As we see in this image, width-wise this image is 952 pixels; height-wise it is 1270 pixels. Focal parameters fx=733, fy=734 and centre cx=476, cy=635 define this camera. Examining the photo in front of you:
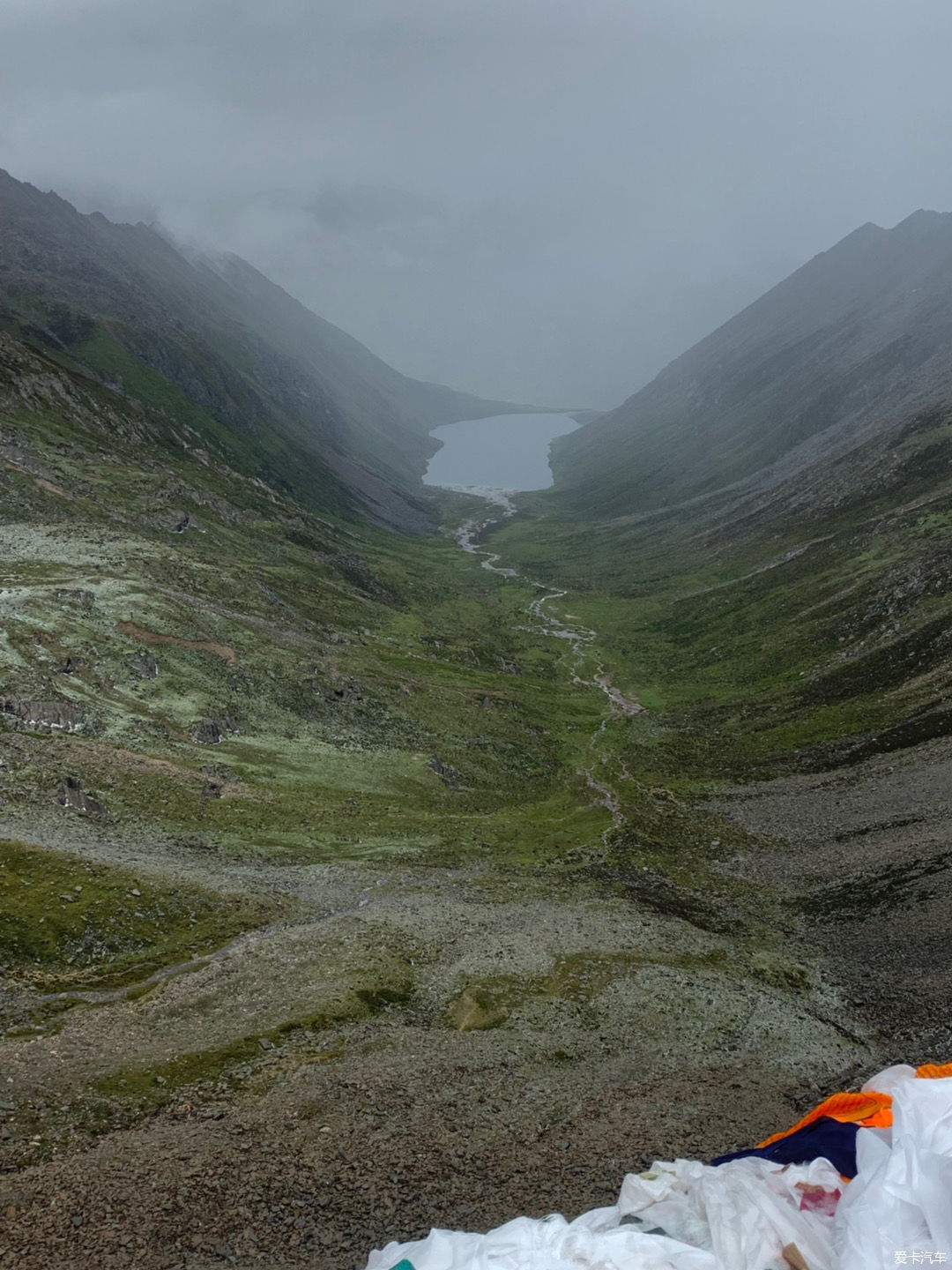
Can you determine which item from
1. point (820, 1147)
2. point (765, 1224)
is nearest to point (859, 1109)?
point (820, 1147)

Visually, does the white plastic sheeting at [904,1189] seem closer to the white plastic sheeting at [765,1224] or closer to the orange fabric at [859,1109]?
the white plastic sheeting at [765,1224]

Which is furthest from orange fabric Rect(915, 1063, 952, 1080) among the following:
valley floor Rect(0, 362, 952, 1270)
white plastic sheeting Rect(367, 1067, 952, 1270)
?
valley floor Rect(0, 362, 952, 1270)

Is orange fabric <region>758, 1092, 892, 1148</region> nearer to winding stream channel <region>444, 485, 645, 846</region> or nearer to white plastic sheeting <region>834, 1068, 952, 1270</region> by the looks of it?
white plastic sheeting <region>834, 1068, 952, 1270</region>

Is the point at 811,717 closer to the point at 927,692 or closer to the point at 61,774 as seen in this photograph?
the point at 927,692

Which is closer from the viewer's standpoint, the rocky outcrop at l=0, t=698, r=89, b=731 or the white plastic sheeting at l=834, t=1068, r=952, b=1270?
the white plastic sheeting at l=834, t=1068, r=952, b=1270

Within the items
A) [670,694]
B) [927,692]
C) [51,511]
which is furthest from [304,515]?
[927,692]

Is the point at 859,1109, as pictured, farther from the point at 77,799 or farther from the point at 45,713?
the point at 45,713

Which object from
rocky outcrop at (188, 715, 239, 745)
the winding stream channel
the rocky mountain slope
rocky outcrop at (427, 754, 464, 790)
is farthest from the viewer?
the winding stream channel
